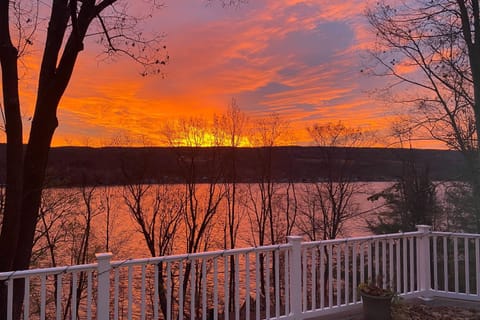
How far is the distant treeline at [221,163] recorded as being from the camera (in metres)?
11.5

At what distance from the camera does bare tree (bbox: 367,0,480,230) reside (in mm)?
7148

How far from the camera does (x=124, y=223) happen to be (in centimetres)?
1764

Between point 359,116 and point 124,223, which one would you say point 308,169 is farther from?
point 124,223

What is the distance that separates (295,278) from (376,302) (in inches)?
33.2

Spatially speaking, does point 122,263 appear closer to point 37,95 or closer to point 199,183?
point 37,95

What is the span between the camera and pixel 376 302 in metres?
3.72

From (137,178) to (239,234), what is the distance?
5.49 metres

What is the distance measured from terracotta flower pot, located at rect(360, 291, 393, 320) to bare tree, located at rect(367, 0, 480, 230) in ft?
16.1

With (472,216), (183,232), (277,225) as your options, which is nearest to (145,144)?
(183,232)

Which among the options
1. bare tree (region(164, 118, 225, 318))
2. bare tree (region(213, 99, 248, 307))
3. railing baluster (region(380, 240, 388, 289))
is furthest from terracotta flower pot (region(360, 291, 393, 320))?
bare tree (region(164, 118, 225, 318))

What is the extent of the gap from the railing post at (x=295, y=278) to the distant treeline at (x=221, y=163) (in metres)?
8.17

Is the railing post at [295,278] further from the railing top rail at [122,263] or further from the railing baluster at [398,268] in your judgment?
the railing baluster at [398,268]

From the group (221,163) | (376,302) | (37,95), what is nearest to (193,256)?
(376,302)

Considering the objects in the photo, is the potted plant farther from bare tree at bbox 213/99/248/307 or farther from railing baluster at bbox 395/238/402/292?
bare tree at bbox 213/99/248/307
